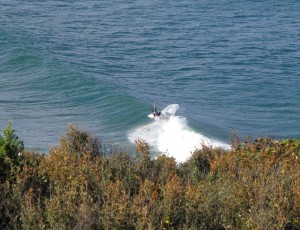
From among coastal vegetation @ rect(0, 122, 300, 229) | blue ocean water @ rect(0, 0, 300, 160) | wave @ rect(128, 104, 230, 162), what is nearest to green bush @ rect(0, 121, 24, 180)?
coastal vegetation @ rect(0, 122, 300, 229)

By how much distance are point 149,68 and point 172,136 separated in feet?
43.6

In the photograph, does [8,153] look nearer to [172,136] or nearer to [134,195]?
[134,195]

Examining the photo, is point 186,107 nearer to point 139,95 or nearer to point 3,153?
point 139,95

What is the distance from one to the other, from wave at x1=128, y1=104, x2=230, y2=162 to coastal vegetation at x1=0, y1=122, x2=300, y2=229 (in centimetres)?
1361

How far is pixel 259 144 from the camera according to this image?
15.6m

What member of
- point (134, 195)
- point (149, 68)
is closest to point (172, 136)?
point (149, 68)

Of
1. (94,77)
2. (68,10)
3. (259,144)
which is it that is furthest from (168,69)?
(259,144)

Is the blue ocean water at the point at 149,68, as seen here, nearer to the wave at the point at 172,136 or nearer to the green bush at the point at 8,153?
the wave at the point at 172,136

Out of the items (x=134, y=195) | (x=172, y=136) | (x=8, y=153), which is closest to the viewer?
(x=134, y=195)

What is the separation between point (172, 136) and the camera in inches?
1065

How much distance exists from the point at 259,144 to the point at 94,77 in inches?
858

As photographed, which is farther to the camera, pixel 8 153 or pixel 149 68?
pixel 149 68

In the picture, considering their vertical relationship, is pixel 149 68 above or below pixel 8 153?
above

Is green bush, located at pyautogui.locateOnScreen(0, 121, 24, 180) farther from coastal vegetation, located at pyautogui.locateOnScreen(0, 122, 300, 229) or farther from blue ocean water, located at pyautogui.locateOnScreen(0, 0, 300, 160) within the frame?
blue ocean water, located at pyautogui.locateOnScreen(0, 0, 300, 160)
